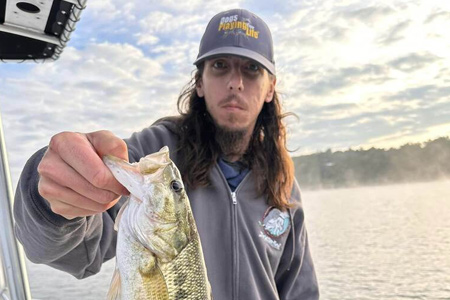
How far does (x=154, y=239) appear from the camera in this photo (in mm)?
1131

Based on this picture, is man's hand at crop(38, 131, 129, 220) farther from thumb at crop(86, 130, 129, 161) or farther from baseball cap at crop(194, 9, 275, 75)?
baseball cap at crop(194, 9, 275, 75)

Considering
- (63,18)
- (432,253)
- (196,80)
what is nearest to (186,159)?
(196,80)

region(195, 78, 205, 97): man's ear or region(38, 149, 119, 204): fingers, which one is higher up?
region(195, 78, 205, 97): man's ear

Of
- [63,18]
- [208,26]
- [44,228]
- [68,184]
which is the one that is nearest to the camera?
Result: [68,184]

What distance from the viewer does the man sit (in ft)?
7.52

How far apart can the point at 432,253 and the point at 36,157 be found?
9003mm

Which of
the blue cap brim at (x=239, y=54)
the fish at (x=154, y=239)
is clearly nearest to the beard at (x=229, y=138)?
the blue cap brim at (x=239, y=54)

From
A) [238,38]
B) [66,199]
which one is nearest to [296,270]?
[238,38]

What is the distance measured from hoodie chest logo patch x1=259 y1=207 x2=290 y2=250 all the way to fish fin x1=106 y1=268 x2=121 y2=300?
57.9 inches

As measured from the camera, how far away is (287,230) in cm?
265

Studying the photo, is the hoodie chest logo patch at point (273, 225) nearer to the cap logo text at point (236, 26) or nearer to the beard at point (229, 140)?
the beard at point (229, 140)

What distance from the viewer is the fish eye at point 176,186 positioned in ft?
3.86

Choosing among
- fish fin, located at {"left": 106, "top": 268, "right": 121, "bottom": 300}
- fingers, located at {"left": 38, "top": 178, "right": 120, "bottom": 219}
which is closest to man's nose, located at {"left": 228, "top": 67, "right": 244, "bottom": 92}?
fingers, located at {"left": 38, "top": 178, "right": 120, "bottom": 219}

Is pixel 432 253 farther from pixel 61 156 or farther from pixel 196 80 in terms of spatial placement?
pixel 61 156
